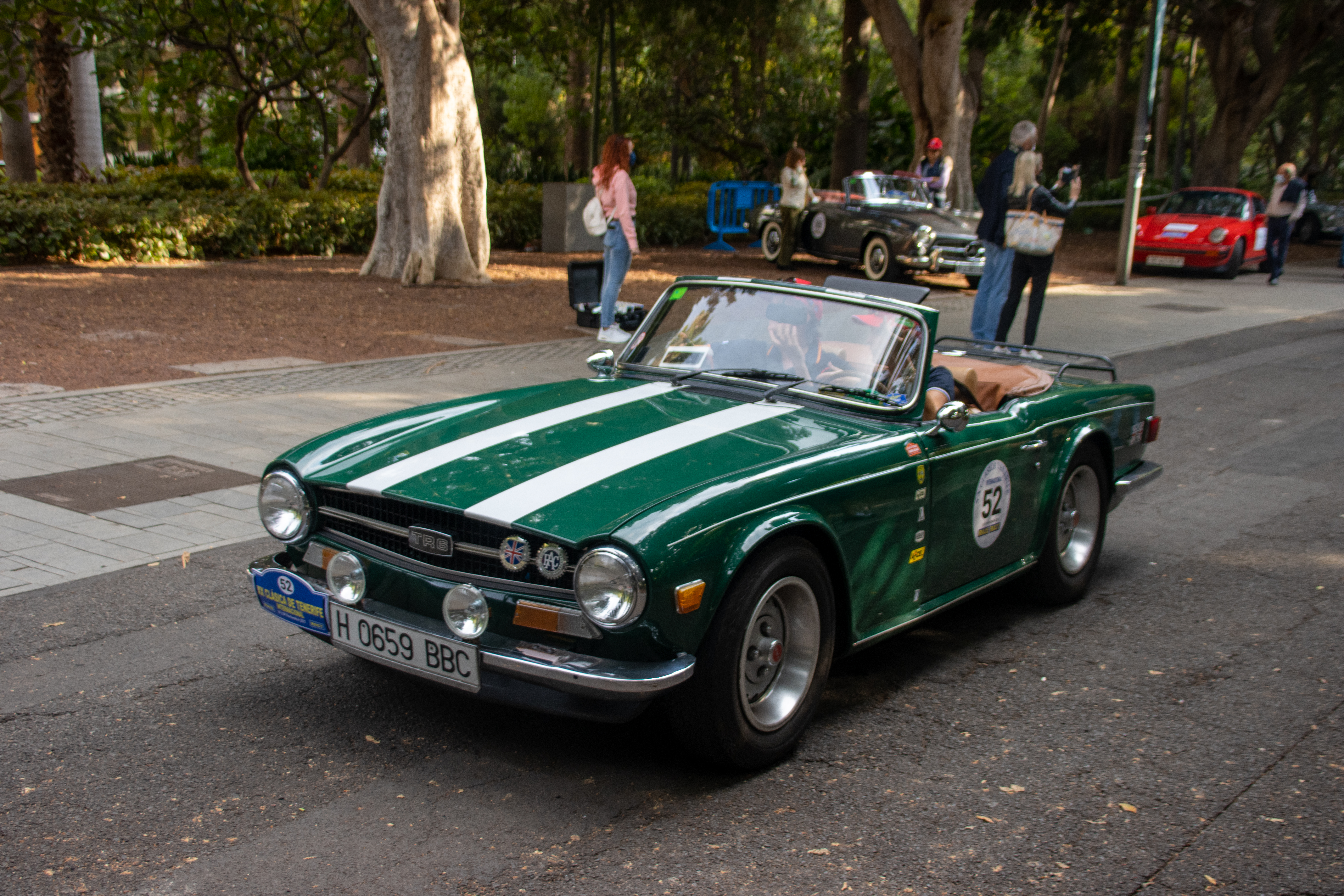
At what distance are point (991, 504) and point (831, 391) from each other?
0.79 meters

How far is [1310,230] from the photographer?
95.5 feet

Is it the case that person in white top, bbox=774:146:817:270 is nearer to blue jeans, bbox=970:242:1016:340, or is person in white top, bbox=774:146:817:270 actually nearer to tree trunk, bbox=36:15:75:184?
blue jeans, bbox=970:242:1016:340

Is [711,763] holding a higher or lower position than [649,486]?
lower

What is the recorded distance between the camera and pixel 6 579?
5078 millimetres

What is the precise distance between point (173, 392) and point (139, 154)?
1606 inches

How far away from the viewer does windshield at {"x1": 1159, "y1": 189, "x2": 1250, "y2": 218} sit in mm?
21516

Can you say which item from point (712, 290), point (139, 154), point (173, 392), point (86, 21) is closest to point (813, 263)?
point (86, 21)

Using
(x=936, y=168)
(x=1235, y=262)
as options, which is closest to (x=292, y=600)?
(x=936, y=168)

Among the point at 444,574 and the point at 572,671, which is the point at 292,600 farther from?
the point at 572,671

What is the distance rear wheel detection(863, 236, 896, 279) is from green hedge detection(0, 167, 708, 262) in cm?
640

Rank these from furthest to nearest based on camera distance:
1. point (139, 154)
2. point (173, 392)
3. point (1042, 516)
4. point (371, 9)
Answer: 1. point (139, 154)
2. point (371, 9)
3. point (173, 392)
4. point (1042, 516)

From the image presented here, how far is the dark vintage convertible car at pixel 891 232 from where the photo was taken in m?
17.7

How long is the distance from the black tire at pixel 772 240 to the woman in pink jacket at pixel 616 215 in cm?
861

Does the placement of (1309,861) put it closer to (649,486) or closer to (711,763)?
(711,763)
